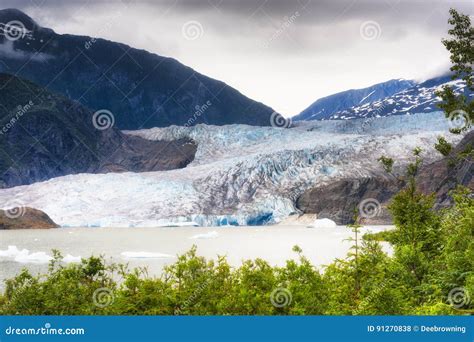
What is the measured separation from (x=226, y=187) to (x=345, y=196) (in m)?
13.4

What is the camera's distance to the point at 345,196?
66.9 m

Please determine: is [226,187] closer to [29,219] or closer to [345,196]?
[345,196]

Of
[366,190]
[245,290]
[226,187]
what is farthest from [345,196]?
[245,290]

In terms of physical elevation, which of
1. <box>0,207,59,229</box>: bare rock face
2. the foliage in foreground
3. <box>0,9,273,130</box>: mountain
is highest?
<box>0,9,273,130</box>: mountain

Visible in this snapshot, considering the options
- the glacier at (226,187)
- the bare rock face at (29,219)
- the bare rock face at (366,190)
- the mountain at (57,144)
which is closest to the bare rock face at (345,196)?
the bare rock face at (366,190)

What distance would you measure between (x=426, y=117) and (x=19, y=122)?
89.3 meters

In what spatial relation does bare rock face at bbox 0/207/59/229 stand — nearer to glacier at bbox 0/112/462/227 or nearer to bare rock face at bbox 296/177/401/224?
glacier at bbox 0/112/462/227

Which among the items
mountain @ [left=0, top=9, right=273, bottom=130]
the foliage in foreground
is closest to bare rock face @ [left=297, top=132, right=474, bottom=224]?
the foliage in foreground

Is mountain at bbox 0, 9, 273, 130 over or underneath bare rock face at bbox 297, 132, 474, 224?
over

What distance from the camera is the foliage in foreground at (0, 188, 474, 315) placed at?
6.82m

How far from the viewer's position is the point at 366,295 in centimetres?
808

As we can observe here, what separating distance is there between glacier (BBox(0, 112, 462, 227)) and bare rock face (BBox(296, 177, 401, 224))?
1.73m

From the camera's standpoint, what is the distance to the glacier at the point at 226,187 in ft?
211

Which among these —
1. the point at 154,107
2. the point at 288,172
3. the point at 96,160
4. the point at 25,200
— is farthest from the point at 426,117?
the point at 154,107
